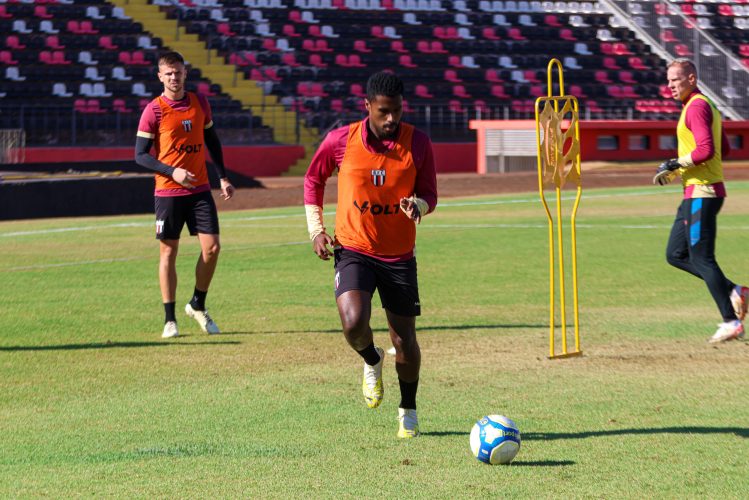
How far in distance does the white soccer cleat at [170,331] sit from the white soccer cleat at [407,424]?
418cm

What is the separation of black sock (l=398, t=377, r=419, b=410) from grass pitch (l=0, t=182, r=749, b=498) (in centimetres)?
17

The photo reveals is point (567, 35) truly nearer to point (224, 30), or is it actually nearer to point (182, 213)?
point (224, 30)

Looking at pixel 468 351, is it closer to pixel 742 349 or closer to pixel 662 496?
pixel 742 349

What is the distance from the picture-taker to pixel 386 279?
6.71 metres

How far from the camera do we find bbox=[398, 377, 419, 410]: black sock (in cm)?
663

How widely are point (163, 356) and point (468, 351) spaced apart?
234cm

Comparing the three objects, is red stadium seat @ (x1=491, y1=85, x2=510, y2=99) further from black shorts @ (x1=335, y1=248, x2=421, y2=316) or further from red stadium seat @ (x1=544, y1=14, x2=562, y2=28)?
black shorts @ (x1=335, y1=248, x2=421, y2=316)

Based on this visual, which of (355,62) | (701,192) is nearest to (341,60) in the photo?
(355,62)

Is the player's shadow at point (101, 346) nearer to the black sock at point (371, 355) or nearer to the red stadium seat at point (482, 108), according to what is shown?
the black sock at point (371, 355)

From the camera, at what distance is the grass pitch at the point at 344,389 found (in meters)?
5.71

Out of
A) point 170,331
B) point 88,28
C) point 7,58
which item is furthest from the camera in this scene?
point 88,28

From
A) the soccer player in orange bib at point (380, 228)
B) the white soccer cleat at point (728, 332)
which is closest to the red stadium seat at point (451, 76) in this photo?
the white soccer cleat at point (728, 332)

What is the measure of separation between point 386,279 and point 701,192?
4.17 m

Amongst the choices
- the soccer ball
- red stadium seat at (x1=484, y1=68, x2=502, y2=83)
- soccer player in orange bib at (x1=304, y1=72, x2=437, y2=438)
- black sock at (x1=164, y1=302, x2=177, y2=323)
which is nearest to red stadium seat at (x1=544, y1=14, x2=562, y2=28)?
red stadium seat at (x1=484, y1=68, x2=502, y2=83)
